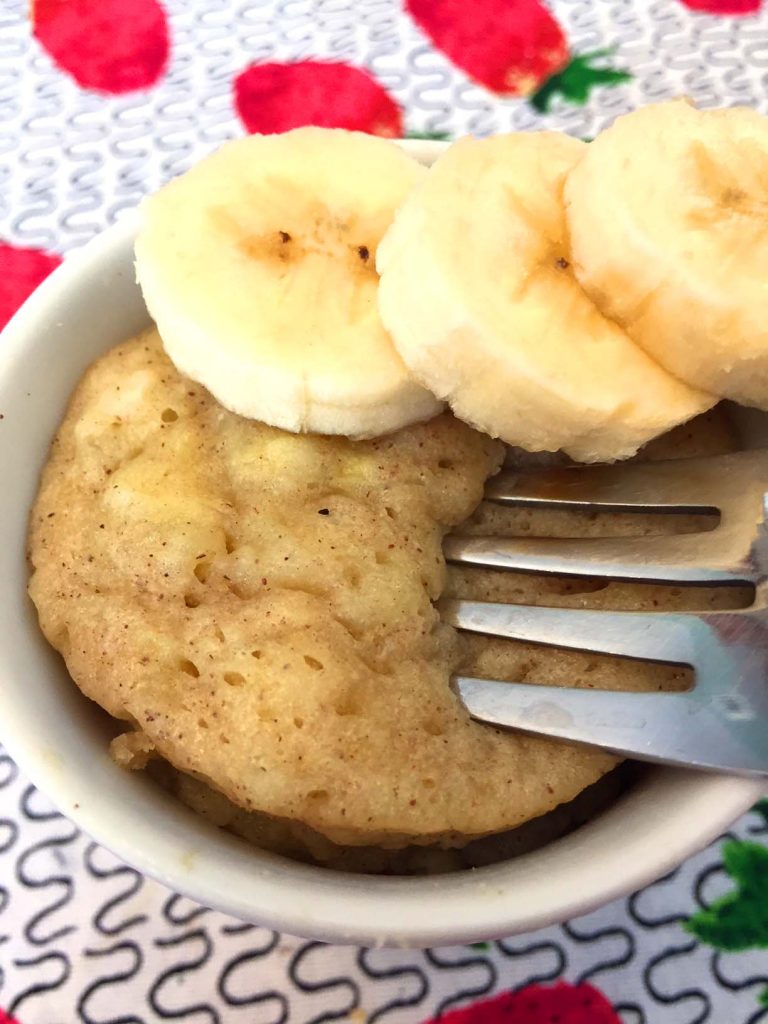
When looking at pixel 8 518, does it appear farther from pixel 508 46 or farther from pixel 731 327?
pixel 508 46

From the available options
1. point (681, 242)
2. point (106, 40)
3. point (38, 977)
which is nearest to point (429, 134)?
point (106, 40)

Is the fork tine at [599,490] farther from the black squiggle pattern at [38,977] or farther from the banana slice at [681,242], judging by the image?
the black squiggle pattern at [38,977]

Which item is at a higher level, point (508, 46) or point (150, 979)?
point (508, 46)

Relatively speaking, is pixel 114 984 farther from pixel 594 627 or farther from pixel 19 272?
pixel 19 272

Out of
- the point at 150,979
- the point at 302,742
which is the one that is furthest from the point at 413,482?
the point at 150,979

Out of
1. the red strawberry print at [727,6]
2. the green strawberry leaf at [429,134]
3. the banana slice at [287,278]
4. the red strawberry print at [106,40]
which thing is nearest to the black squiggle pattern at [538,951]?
the banana slice at [287,278]

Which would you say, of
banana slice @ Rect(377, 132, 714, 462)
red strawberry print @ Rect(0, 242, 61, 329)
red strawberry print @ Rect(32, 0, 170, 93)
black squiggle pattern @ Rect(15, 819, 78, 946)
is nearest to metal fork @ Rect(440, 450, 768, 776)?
banana slice @ Rect(377, 132, 714, 462)

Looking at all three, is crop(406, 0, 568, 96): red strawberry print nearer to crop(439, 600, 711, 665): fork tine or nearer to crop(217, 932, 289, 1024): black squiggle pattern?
crop(439, 600, 711, 665): fork tine
